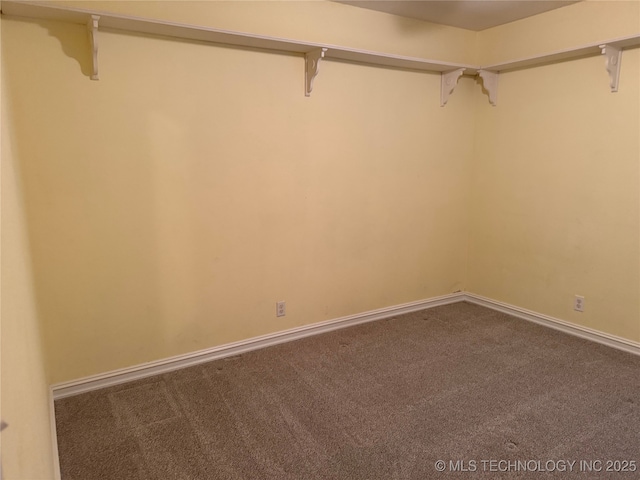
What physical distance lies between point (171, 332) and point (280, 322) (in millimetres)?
781

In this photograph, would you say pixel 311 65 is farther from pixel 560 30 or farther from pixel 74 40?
pixel 560 30

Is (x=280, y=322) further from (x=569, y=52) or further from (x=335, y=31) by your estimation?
(x=569, y=52)

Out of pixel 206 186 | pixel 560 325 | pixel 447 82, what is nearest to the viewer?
pixel 206 186

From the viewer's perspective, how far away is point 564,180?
3355 millimetres

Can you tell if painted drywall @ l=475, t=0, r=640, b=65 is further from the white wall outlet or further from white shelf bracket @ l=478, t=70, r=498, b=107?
the white wall outlet

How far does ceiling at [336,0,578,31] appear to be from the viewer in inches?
121

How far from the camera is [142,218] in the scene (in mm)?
2619

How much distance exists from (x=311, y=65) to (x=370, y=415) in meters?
2.21

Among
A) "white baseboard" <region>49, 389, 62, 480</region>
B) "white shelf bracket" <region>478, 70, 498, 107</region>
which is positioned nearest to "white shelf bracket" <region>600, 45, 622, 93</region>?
"white shelf bracket" <region>478, 70, 498, 107</region>

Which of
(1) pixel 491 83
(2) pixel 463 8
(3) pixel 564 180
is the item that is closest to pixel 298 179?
(2) pixel 463 8

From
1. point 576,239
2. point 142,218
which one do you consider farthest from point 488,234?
point 142,218

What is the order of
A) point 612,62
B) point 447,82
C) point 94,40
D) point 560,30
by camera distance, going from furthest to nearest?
point 447,82
point 560,30
point 612,62
point 94,40

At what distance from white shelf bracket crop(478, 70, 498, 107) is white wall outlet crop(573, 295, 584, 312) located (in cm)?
175

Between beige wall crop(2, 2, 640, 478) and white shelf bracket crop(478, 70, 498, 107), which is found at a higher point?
white shelf bracket crop(478, 70, 498, 107)
